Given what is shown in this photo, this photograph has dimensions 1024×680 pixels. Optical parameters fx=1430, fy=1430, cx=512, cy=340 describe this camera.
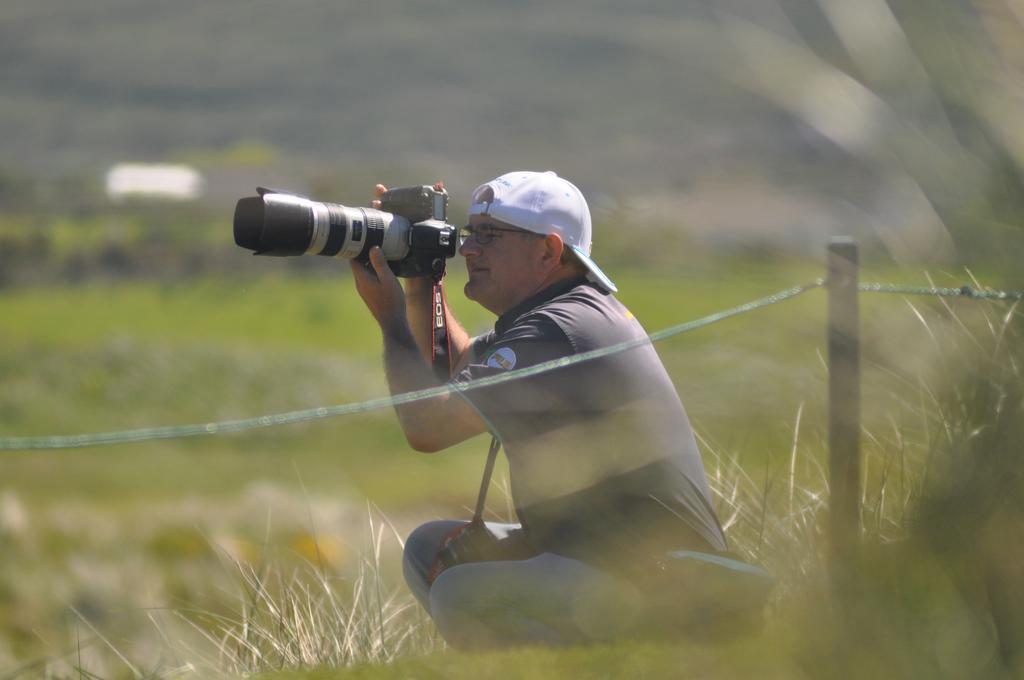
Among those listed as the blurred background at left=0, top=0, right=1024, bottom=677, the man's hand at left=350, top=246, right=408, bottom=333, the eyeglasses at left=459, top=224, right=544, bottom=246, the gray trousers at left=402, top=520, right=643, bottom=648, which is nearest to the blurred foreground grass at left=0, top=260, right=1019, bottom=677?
the blurred background at left=0, top=0, right=1024, bottom=677

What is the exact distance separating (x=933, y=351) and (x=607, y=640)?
0.70 m

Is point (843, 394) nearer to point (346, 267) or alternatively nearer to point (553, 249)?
point (553, 249)

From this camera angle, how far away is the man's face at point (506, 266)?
291cm

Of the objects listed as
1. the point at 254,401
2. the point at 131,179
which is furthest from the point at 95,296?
the point at 254,401

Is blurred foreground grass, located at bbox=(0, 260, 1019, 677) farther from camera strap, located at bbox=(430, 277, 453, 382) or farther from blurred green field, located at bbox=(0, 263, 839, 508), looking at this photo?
camera strap, located at bbox=(430, 277, 453, 382)

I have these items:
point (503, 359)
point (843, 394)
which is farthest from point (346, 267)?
point (843, 394)

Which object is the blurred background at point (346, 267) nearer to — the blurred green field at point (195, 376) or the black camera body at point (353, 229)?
the blurred green field at point (195, 376)

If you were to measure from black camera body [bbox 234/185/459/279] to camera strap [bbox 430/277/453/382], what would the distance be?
0.08 m

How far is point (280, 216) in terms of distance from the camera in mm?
2842

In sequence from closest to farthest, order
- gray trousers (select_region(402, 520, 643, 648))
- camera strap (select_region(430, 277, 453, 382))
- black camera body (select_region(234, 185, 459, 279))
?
gray trousers (select_region(402, 520, 643, 648)) → black camera body (select_region(234, 185, 459, 279)) → camera strap (select_region(430, 277, 453, 382))

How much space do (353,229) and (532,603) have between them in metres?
0.86

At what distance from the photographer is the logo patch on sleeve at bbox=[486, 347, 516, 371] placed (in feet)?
8.56

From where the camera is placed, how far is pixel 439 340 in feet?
10.3

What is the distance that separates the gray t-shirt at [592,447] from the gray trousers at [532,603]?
7 cm
